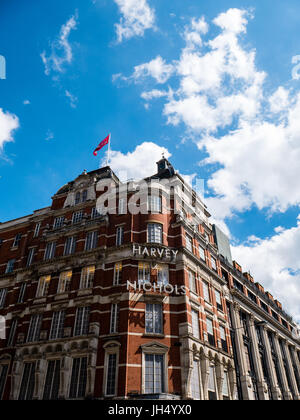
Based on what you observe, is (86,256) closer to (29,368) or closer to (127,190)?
(127,190)

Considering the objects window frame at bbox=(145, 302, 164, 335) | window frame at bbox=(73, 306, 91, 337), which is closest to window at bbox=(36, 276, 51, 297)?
window frame at bbox=(73, 306, 91, 337)

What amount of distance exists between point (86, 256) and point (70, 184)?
1246cm

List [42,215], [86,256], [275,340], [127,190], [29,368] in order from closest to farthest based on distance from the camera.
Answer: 1. [29,368]
2. [86,256]
3. [127,190]
4. [42,215]
5. [275,340]

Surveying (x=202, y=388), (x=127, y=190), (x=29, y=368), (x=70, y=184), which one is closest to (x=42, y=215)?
(x=70, y=184)

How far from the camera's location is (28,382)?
92.8 ft

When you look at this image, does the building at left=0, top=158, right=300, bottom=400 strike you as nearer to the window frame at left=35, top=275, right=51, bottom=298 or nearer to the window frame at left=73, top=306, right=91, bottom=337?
the window frame at left=73, top=306, right=91, bottom=337

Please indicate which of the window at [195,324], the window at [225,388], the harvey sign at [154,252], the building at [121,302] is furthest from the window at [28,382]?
the window at [225,388]

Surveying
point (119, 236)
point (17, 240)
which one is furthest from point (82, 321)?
point (17, 240)

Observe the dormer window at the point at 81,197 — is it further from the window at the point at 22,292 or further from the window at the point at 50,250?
the window at the point at 22,292

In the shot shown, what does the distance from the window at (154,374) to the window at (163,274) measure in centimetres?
647

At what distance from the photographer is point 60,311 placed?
30.8 metres

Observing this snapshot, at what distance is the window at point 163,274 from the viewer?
98.5 feet

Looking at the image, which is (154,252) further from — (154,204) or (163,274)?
(154,204)

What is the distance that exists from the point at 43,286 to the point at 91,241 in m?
6.87
